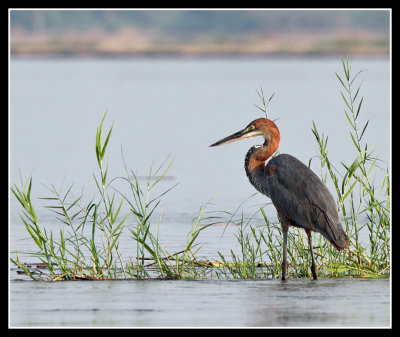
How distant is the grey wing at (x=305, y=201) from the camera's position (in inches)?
306

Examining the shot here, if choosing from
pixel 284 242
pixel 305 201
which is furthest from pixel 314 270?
pixel 305 201

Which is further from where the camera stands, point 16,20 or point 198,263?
Result: point 16,20

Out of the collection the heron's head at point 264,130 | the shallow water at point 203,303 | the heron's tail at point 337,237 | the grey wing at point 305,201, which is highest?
the heron's head at point 264,130

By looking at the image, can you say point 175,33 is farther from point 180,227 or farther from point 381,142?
point 180,227

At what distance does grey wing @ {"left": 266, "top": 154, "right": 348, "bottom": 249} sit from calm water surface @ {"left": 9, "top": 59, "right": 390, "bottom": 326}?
405 millimetres

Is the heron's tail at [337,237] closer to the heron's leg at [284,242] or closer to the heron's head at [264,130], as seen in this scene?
the heron's leg at [284,242]

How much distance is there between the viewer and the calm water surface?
6.70m

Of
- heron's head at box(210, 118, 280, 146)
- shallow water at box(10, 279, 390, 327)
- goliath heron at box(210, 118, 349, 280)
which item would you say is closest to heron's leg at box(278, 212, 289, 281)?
goliath heron at box(210, 118, 349, 280)

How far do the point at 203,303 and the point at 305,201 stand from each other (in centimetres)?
140

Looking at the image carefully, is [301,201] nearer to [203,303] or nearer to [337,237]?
[337,237]

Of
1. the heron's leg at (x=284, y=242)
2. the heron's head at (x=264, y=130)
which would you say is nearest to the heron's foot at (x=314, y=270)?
the heron's leg at (x=284, y=242)
